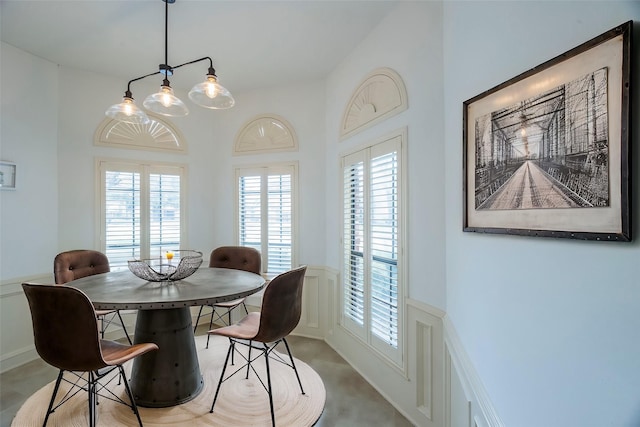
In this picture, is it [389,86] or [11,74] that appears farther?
[11,74]

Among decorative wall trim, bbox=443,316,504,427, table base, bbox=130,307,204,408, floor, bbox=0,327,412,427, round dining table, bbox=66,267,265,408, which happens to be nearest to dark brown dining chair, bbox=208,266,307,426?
round dining table, bbox=66,267,265,408

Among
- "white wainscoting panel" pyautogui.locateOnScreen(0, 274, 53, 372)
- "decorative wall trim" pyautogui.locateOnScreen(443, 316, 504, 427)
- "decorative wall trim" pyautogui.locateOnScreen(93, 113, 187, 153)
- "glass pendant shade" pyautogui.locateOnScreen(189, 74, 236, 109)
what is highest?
"decorative wall trim" pyautogui.locateOnScreen(93, 113, 187, 153)

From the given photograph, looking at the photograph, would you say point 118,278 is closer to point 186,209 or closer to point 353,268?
point 186,209

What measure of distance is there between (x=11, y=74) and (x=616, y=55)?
4371mm

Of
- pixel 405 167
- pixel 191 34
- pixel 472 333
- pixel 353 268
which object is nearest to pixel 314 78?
pixel 191 34

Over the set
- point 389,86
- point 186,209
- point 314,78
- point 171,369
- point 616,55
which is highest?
point 314,78

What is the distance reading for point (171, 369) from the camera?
2.18m

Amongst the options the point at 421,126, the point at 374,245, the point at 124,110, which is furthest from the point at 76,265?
the point at 421,126

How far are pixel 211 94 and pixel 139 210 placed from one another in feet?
7.75

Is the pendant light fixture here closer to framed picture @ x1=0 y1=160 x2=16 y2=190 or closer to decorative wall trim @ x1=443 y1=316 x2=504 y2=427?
framed picture @ x1=0 y1=160 x2=16 y2=190

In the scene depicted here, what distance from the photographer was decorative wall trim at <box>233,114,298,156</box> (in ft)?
12.2

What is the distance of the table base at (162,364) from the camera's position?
2152mm

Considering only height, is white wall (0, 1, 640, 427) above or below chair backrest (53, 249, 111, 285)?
above

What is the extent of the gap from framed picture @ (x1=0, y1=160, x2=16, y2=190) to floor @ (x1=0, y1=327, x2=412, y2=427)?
1740 millimetres
